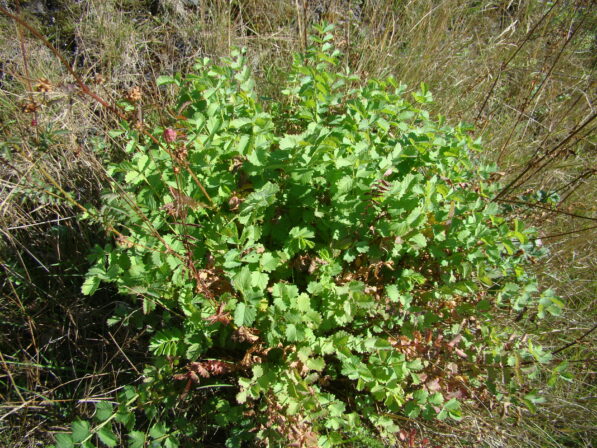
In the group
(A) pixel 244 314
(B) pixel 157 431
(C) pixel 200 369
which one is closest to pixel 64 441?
(B) pixel 157 431

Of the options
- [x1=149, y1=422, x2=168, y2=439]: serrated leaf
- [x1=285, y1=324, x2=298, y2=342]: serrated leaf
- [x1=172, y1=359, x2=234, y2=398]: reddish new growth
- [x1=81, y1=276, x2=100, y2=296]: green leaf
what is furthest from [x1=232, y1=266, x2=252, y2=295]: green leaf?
[x1=149, y1=422, x2=168, y2=439]: serrated leaf

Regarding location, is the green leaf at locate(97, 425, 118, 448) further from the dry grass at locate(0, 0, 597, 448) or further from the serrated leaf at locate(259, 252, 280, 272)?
the serrated leaf at locate(259, 252, 280, 272)

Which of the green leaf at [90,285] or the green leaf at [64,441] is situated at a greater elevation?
the green leaf at [90,285]

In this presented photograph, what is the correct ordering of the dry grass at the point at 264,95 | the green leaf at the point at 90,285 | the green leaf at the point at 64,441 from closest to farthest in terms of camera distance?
the green leaf at the point at 64,441 < the green leaf at the point at 90,285 < the dry grass at the point at 264,95

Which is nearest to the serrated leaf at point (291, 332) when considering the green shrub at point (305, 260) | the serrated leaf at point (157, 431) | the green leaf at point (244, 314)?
the green shrub at point (305, 260)

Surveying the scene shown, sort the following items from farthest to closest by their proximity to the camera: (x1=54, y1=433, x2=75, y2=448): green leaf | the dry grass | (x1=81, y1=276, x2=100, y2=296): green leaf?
the dry grass → (x1=81, y1=276, x2=100, y2=296): green leaf → (x1=54, y1=433, x2=75, y2=448): green leaf

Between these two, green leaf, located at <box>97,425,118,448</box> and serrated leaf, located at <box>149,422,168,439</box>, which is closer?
green leaf, located at <box>97,425,118,448</box>

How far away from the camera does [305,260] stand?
6.34 feet

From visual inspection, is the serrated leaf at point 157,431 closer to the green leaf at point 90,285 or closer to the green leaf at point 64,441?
the green leaf at point 64,441

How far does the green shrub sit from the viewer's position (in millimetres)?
1625

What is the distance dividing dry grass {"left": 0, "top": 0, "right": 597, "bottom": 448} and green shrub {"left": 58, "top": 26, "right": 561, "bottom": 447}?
367mm

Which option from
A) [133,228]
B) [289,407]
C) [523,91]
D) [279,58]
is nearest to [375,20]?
[279,58]

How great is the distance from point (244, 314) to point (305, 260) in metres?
0.47

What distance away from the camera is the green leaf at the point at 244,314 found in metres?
1.54
